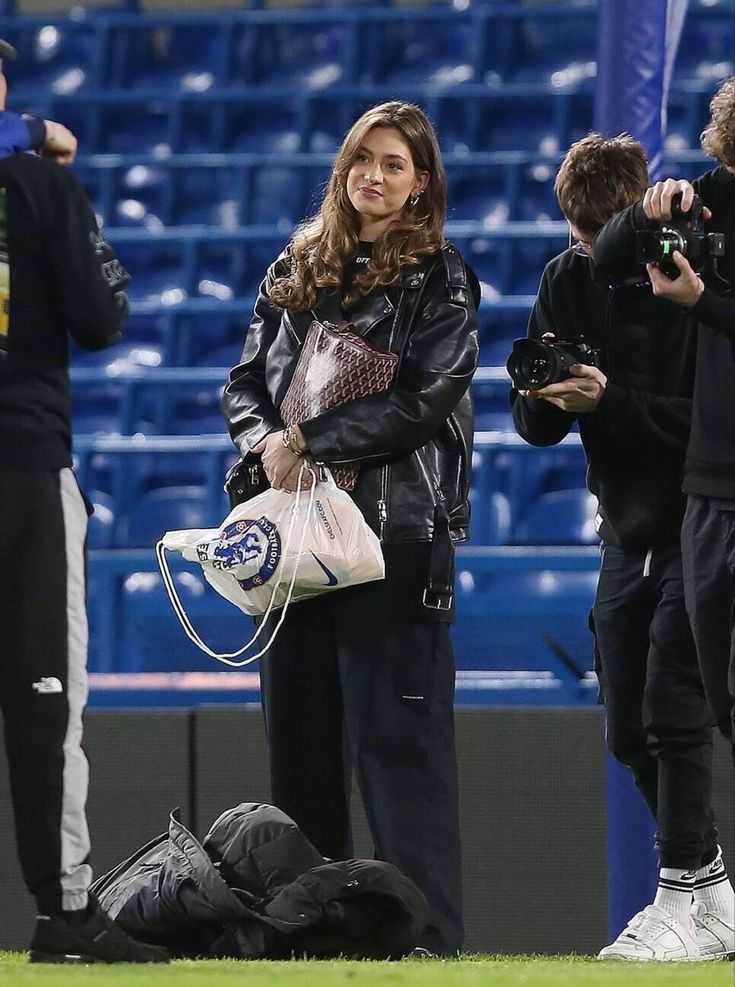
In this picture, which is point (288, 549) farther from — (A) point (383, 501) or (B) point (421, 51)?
(B) point (421, 51)

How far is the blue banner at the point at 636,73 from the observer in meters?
4.04

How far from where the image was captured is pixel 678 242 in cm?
281

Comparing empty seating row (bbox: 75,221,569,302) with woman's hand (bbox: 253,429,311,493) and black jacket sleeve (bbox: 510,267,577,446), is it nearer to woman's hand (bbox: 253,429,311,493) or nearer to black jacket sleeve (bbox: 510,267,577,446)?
black jacket sleeve (bbox: 510,267,577,446)

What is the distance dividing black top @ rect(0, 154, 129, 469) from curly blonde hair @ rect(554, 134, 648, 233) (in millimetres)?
1183

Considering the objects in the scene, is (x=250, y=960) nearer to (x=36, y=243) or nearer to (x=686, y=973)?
(x=686, y=973)

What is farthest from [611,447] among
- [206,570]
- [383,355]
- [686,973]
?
[686,973]

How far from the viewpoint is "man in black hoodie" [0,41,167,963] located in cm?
251

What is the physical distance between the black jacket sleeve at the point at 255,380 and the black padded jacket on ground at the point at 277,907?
31.1 inches

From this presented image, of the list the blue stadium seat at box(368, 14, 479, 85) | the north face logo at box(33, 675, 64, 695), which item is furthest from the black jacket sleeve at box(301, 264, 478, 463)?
the blue stadium seat at box(368, 14, 479, 85)

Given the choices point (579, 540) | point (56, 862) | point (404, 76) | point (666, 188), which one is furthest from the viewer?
point (404, 76)

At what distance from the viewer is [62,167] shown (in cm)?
266

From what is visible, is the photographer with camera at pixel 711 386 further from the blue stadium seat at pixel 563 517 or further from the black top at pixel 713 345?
the blue stadium seat at pixel 563 517

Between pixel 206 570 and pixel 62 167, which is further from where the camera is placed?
pixel 206 570

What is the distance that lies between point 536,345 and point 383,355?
0.99 ft
